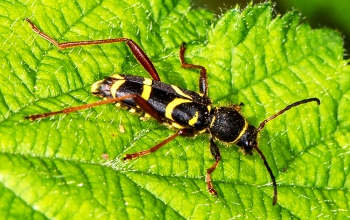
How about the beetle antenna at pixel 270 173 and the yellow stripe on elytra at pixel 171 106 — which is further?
the yellow stripe on elytra at pixel 171 106

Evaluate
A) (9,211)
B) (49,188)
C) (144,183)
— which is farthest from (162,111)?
(9,211)

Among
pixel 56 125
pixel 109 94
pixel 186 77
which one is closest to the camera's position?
pixel 56 125

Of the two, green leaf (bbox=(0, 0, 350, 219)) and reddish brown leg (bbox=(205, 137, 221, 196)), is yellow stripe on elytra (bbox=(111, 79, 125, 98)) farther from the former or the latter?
reddish brown leg (bbox=(205, 137, 221, 196))

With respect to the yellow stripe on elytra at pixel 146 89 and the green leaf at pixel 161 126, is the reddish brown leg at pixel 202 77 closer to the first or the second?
the green leaf at pixel 161 126

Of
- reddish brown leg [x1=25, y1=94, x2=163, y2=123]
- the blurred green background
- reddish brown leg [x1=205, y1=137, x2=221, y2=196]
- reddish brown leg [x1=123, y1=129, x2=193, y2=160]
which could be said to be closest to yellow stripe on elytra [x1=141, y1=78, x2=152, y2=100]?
reddish brown leg [x1=25, y1=94, x2=163, y2=123]

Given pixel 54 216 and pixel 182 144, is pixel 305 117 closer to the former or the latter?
pixel 182 144

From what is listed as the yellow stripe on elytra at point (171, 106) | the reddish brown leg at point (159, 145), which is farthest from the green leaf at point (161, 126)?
the yellow stripe on elytra at point (171, 106)
